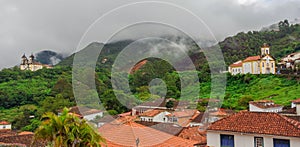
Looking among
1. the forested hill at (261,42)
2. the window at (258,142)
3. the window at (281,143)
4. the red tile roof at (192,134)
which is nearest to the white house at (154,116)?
the red tile roof at (192,134)

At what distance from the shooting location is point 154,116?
88.3 feet

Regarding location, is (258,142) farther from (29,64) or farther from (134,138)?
(29,64)

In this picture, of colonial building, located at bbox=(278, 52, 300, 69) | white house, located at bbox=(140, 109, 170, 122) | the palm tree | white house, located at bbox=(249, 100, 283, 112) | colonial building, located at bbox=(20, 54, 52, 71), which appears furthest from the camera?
colonial building, located at bbox=(20, 54, 52, 71)

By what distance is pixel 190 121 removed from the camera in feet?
85.6

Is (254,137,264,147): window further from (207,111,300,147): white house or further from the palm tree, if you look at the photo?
the palm tree

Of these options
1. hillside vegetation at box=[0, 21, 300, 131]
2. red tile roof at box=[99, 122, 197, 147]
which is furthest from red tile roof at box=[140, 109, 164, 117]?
red tile roof at box=[99, 122, 197, 147]

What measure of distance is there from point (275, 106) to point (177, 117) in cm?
797

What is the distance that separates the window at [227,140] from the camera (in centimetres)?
1213

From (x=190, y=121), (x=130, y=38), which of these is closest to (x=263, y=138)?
(x=130, y=38)

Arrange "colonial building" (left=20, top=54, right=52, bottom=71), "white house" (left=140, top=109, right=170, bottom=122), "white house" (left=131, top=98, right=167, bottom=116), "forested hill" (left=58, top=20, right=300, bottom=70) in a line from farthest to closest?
"colonial building" (left=20, top=54, right=52, bottom=71) < "forested hill" (left=58, top=20, right=300, bottom=70) < "white house" (left=131, top=98, right=167, bottom=116) < "white house" (left=140, top=109, right=170, bottom=122)

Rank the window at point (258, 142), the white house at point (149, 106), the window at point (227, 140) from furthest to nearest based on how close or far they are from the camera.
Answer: the white house at point (149, 106) → the window at point (227, 140) → the window at point (258, 142)

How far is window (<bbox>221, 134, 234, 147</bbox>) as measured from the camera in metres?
12.1

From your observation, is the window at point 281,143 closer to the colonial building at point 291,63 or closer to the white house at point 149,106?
the white house at point 149,106

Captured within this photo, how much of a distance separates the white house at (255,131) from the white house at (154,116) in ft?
46.5
